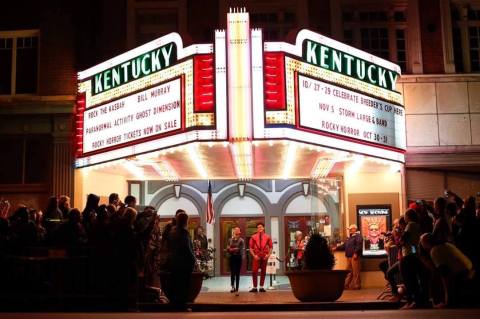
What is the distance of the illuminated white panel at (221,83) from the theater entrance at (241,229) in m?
12.8

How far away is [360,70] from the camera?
609 inches

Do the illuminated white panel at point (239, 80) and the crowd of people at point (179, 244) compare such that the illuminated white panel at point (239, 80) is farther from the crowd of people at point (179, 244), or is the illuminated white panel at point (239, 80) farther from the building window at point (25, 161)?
the building window at point (25, 161)

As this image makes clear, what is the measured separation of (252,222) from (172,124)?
12.5 meters

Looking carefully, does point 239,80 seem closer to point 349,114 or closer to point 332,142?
point 332,142

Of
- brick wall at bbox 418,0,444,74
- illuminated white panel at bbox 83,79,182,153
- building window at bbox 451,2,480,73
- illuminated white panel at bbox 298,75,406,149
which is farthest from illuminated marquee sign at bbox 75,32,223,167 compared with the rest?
building window at bbox 451,2,480,73

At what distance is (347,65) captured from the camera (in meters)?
Result: 15.1

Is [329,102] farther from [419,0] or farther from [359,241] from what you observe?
[419,0]

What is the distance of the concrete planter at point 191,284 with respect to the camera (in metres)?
12.6

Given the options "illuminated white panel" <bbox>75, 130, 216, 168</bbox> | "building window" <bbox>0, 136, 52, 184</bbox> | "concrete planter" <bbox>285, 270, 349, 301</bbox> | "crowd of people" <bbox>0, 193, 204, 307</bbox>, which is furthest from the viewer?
"building window" <bbox>0, 136, 52, 184</bbox>

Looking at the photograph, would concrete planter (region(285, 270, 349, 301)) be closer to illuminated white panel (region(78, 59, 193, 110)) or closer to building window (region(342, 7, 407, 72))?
illuminated white panel (region(78, 59, 193, 110))

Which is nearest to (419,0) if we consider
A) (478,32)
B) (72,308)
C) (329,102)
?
(478,32)

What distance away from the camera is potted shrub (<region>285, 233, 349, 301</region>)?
43.3 feet

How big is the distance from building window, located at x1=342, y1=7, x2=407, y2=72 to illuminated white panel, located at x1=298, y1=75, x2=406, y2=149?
3162 millimetres

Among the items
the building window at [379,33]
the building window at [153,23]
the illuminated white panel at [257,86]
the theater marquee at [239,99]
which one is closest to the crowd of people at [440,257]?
the theater marquee at [239,99]
